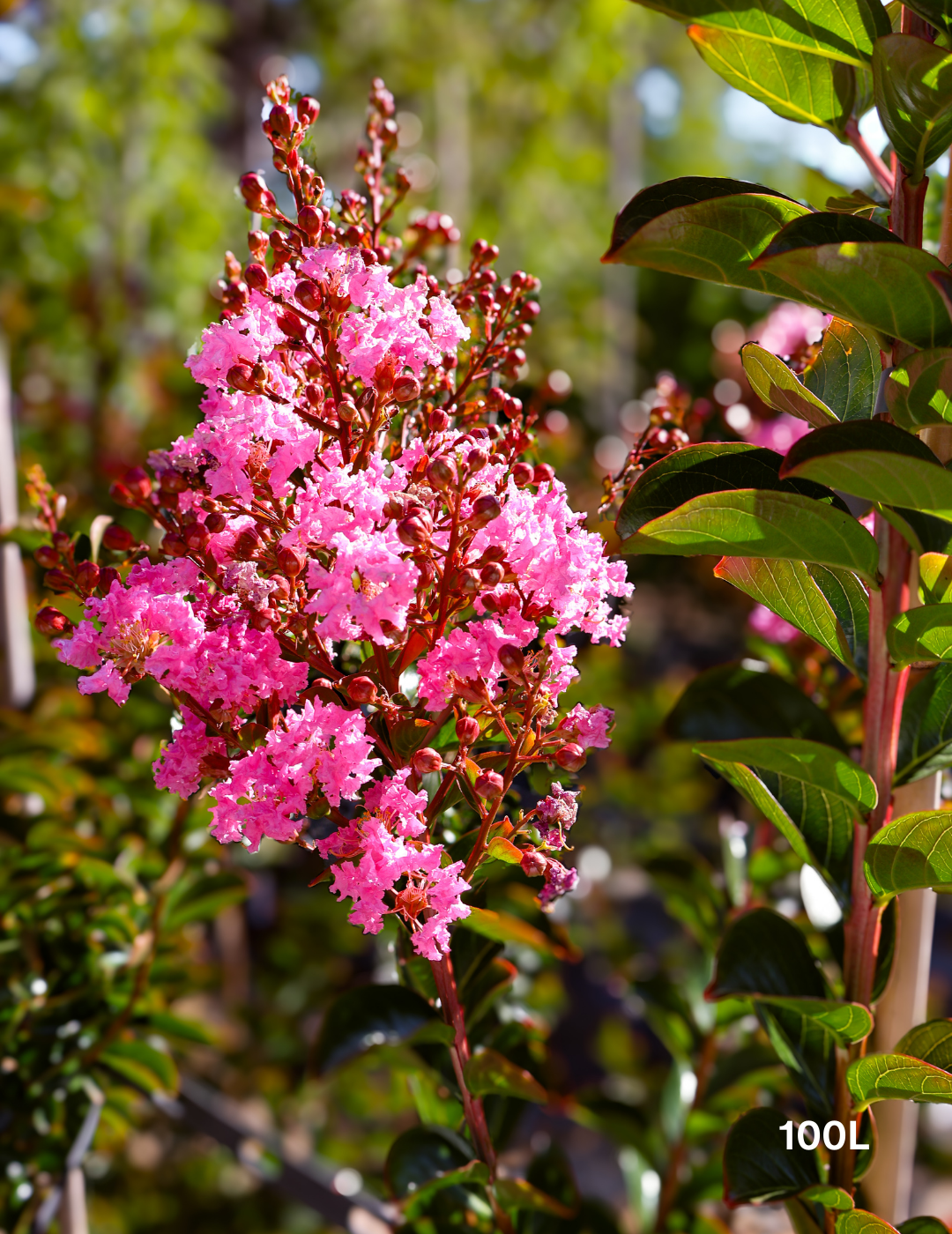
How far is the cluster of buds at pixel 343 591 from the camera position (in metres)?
0.37

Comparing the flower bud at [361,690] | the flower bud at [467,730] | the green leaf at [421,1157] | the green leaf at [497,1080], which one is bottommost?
the green leaf at [421,1157]

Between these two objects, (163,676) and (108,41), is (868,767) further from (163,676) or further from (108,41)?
(108,41)

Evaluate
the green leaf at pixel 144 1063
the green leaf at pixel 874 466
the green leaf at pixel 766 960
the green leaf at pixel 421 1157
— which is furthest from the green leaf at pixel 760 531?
the green leaf at pixel 144 1063

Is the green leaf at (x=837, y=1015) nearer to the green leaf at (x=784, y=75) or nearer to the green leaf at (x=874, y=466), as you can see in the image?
the green leaf at (x=874, y=466)

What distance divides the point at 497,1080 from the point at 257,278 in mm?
448

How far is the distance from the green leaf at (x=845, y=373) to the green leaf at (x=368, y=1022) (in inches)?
16.7

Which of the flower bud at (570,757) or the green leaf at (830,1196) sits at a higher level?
the flower bud at (570,757)

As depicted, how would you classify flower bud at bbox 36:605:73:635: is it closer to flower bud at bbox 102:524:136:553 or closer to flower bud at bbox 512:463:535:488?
flower bud at bbox 102:524:136:553

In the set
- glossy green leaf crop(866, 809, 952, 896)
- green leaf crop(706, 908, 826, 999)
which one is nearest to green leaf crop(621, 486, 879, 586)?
glossy green leaf crop(866, 809, 952, 896)

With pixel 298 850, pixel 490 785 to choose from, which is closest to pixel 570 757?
pixel 490 785

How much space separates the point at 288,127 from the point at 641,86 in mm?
4598

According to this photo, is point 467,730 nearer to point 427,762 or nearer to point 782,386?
point 427,762

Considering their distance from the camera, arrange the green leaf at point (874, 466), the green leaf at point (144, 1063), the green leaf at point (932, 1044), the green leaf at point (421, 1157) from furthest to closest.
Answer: the green leaf at point (144, 1063)
the green leaf at point (421, 1157)
the green leaf at point (932, 1044)
the green leaf at point (874, 466)

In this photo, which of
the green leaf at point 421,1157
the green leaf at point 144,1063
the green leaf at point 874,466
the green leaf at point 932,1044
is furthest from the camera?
the green leaf at point 144,1063
